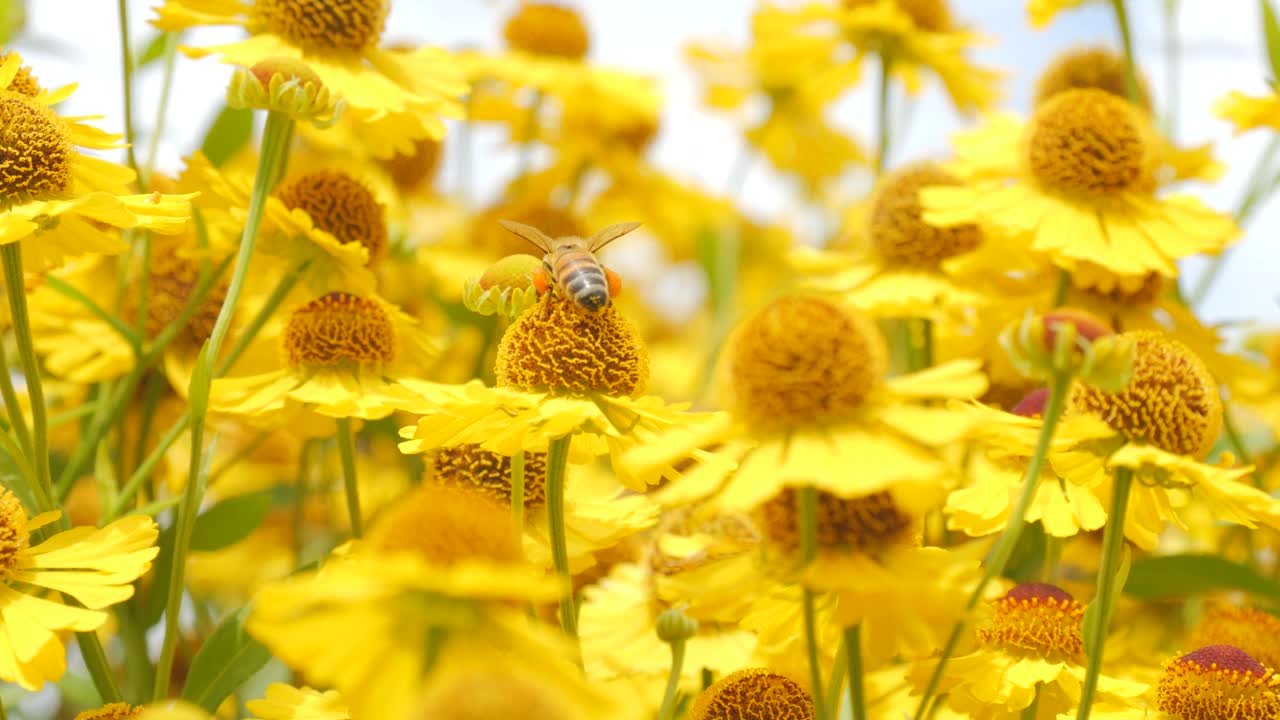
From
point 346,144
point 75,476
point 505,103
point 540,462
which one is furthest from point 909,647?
point 505,103

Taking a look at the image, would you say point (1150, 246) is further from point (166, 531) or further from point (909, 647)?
point (166, 531)

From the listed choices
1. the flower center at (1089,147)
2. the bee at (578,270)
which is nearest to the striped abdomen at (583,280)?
the bee at (578,270)

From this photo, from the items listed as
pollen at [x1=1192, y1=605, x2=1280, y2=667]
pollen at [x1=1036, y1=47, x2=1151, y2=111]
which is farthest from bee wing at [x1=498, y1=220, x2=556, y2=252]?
pollen at [x1=1036, y1=47, x2=1151, y2=111]

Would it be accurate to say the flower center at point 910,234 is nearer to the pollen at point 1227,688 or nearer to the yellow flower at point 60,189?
the pollen at point 1227,688

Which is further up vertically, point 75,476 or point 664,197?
point 75,476

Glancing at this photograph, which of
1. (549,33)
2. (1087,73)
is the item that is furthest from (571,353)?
(549,33)

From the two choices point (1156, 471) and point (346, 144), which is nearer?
point (1156, 471)

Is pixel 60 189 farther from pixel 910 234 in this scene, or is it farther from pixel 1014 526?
pixel 910 234
